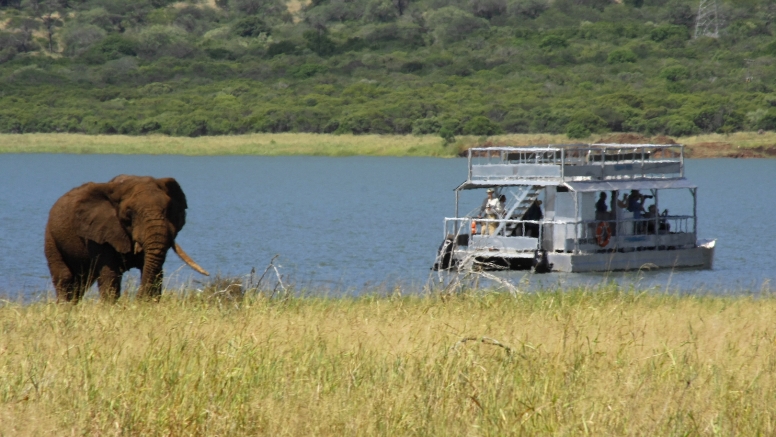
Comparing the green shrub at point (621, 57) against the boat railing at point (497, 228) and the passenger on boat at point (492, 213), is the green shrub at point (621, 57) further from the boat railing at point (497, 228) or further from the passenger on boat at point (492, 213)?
the passenger on boat at point (492, 213)

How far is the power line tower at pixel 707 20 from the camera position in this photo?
6441 inches

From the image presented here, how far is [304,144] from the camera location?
335 ft

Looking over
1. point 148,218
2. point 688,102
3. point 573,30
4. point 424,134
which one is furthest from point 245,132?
point 148,218

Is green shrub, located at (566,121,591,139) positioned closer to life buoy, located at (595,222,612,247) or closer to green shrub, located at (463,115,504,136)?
green shrub, located at (463,115,504,136)

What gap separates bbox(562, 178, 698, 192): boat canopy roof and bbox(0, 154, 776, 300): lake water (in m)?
2.04

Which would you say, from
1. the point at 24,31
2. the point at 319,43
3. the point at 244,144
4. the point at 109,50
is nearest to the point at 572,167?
the point at 244,144

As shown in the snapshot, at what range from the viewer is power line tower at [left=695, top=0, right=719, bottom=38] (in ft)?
537

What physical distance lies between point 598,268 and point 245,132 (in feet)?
255

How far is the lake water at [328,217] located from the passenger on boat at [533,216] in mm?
1826

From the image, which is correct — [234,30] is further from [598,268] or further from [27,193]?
[598,268]

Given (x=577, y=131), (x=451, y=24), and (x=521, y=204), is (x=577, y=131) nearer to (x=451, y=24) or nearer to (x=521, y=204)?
(x=521, y=204)

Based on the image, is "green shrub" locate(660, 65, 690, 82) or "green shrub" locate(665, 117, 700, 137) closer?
"green shrub" locate(665, 117, 700, 137)

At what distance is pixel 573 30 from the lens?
162625 mm


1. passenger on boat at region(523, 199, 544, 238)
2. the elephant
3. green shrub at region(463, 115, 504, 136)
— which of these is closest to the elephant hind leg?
the elephant
